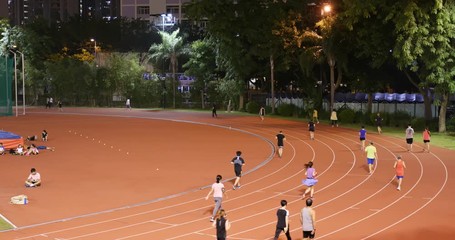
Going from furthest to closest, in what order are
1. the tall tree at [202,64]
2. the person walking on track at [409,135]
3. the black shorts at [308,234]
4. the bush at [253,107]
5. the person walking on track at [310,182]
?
the tall tree at [202,64], the bush at [253,107], the person walking on track at [409,135], the person walking on track at [310,182], the black shorts at [308,234]

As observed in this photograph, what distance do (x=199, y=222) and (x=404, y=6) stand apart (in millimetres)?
29190

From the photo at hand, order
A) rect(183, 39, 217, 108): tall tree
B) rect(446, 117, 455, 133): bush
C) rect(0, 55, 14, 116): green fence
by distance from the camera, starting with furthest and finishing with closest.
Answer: rect(183, 39, 217, 108): tall tree
rect(0, 55, 14, 116): green fence
rect(446, 117, 455, 133): bush

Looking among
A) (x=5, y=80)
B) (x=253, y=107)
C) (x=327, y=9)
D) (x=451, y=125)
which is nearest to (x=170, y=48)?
(x=253, y=107)

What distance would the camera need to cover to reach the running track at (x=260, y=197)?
17266 mm

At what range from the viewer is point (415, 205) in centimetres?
2031

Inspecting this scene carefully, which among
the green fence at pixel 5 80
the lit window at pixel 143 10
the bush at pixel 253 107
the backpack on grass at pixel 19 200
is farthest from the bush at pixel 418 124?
the lit window at pixel 143 10

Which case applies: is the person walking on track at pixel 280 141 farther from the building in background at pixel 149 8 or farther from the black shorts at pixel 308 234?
the building in background at pixel 149 8

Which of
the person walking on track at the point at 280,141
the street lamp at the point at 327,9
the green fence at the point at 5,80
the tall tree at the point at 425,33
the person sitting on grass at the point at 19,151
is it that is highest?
the street lamp at the point at 327,9

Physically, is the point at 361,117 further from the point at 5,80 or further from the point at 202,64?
the point at 5,80

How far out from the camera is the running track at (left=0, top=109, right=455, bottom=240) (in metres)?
17.3

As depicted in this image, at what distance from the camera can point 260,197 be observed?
21734mm

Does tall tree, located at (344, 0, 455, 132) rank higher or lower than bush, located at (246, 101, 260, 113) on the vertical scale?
higher

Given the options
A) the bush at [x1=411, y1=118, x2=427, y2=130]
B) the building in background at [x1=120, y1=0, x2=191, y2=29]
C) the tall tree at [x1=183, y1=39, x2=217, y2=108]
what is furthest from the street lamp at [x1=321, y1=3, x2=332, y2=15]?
the building in background at [x1=120, y1=0, x2=191, y2=29]

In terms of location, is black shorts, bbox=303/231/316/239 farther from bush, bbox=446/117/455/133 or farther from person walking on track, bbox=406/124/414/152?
bush, bbox=446/117/455/133
